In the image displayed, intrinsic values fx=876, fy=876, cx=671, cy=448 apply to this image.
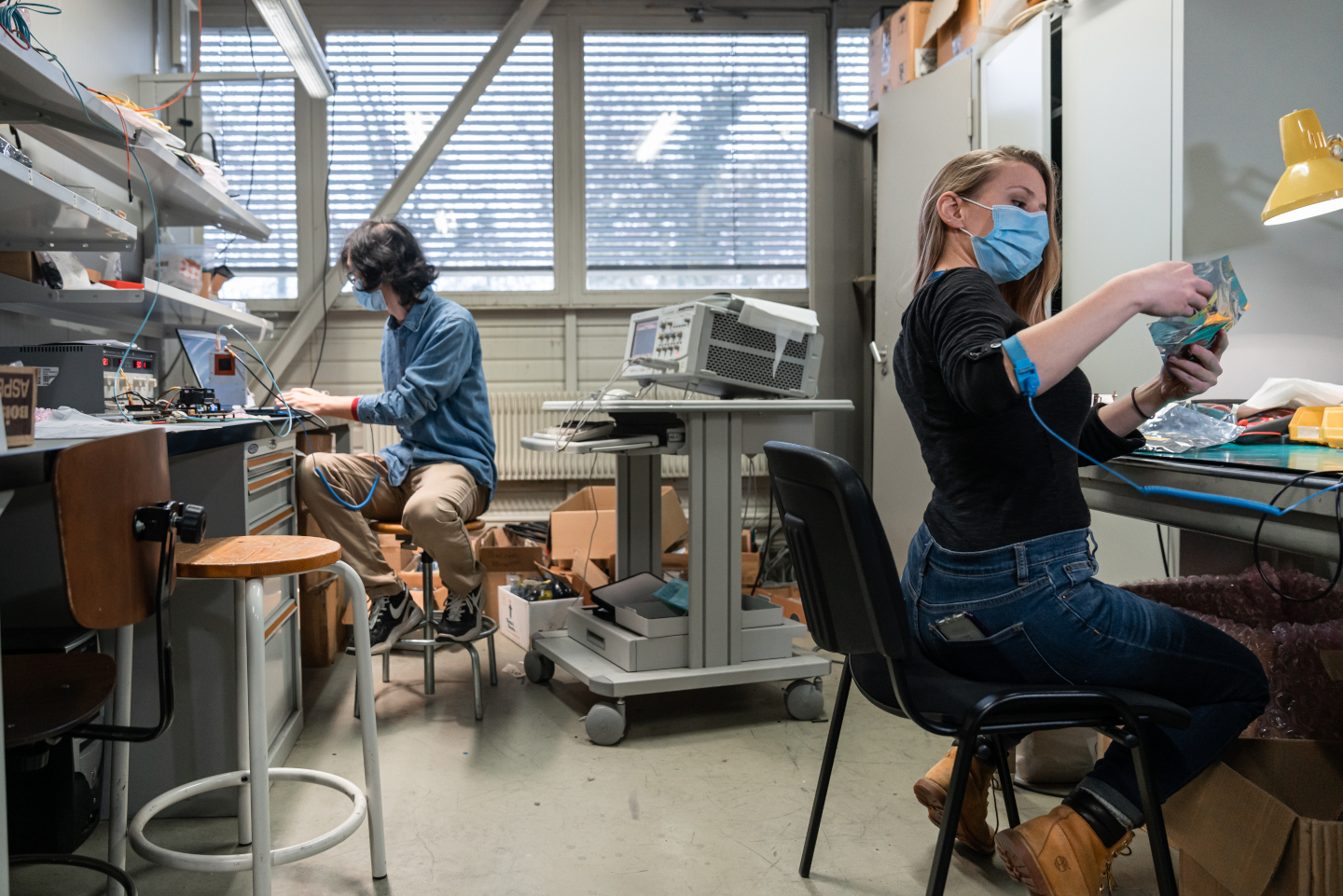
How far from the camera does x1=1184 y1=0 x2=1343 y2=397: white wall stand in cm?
228

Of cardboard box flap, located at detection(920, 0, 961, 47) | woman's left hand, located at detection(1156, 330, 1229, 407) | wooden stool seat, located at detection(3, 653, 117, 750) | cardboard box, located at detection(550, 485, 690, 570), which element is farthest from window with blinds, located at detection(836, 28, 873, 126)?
wooden stool seat, located at detection(3, 653, 117, 750)

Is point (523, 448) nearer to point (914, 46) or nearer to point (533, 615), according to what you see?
point (533, 615)

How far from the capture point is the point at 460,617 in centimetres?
265

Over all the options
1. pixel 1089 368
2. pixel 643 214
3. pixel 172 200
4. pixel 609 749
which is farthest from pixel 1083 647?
pixel 643 214

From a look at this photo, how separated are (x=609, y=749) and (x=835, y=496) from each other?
1.36m

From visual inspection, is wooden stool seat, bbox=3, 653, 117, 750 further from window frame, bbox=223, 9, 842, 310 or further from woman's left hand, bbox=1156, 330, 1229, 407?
window frame, bbox=223, 9, 842, 310

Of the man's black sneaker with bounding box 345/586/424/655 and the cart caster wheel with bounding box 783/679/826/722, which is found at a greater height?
the man's black sneaker with bounding box 345/586/424/655

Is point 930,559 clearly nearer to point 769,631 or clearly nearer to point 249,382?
point 769,631

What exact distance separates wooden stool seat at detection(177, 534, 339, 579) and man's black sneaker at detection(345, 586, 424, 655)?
1053mm

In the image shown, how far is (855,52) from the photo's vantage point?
184 inches

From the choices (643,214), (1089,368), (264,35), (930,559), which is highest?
(264,35)

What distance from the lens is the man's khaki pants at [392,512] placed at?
8.20 feet

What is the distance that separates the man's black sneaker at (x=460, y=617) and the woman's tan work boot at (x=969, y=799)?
4.79ft

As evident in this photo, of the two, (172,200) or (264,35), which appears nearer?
(172,200)
